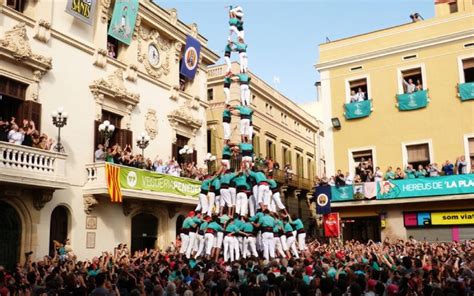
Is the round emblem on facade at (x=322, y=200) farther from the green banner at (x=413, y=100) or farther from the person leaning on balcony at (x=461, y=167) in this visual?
the person leaning on balcony at (x=461, y=167)

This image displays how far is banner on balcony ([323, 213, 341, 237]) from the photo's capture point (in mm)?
25141

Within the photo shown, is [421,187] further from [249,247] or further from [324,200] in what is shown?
[249,247]

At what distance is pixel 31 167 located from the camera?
16.3 metres

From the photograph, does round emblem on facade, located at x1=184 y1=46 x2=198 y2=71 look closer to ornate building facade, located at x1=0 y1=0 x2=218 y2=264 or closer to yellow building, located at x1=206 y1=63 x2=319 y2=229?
ornate building facade, located at x1=0 y1=0 x2=218 y2=264

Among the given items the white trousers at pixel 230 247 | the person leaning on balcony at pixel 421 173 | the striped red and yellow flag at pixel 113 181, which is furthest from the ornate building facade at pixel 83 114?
the person leaning on balcony at pixel 421 173

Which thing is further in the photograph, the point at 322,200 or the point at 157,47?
the point at 322,200

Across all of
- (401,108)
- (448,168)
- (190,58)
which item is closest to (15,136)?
(190,58)

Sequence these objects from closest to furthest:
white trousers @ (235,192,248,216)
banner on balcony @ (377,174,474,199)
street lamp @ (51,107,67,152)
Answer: white trousers @ (235,192,248,216), street lamp @ (51,107,67,152), banner on balcony @ (377,174,474,199)

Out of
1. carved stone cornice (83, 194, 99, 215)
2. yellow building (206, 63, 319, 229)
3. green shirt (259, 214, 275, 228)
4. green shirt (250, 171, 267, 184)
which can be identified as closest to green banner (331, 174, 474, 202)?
yellow building (206, 63, 319, 229)

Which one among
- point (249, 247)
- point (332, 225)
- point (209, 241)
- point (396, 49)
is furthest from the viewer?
point (396, 49)

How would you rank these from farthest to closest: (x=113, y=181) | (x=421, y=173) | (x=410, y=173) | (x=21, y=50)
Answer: (x=410, y=173) < (x=421, y=173) < (x=113, y=181) < (x=21, y=50)

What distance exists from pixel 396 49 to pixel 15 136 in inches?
779

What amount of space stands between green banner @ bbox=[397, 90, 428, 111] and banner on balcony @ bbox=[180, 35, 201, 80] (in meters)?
11.4

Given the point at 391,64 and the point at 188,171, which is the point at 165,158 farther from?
the point at 391,64
